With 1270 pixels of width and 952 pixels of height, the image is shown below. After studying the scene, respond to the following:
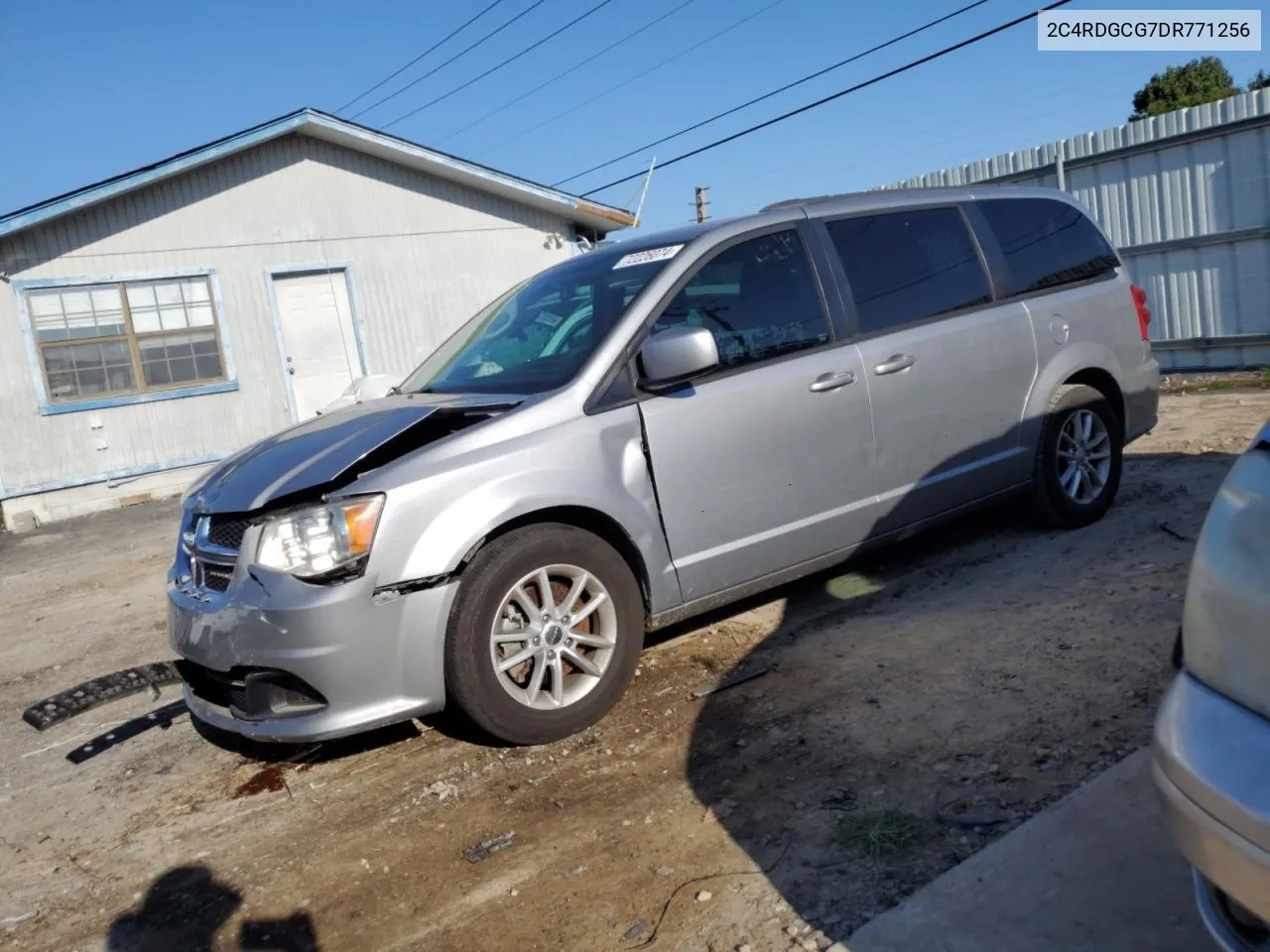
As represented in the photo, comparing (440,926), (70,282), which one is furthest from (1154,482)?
(70,282)

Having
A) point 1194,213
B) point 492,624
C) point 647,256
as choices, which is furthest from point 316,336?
point 492,624

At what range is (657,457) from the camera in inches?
156

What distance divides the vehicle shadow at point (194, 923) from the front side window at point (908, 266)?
3.27 m

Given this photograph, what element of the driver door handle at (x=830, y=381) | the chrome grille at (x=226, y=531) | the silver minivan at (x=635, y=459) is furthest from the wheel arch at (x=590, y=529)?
the driver door handle at (x=830, y=381)

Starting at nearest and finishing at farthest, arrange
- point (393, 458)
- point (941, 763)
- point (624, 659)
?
point (941, 763), point (393, 458), point (624, 659)

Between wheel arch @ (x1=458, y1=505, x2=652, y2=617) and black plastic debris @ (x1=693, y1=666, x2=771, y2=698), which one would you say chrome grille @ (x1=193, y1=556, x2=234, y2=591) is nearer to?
wheel arch @ (x1=458, y1=505, x2=652, y2=617)

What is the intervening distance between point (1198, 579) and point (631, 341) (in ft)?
8.16

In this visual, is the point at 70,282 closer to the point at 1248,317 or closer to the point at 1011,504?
the point at 1011,504

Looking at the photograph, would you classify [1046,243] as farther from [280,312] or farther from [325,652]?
[280,312]

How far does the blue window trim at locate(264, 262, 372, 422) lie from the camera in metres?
14.0

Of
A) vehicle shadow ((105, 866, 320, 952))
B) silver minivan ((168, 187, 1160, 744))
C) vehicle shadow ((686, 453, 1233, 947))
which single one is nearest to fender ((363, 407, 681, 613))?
silver minivan ((168, 187, 1160, 744))

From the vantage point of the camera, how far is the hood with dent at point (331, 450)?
11.6ft

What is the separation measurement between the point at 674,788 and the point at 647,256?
2279mm

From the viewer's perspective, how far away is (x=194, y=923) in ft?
9.79
